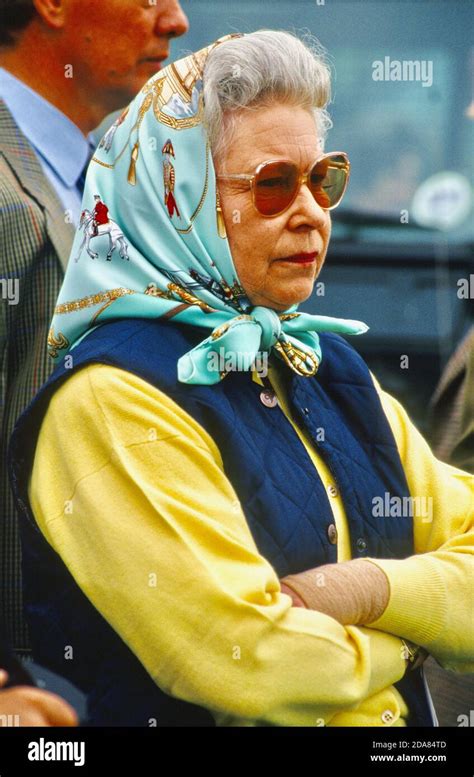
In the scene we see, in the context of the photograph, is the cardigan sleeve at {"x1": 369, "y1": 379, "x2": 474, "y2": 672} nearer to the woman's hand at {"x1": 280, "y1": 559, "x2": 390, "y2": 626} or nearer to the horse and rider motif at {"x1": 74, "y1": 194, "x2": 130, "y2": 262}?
the woman's hand at {"x1": 280, "y1": 559, "x2": 390, "y2": 626}

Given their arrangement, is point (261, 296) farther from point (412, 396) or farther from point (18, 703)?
point (412, 396)

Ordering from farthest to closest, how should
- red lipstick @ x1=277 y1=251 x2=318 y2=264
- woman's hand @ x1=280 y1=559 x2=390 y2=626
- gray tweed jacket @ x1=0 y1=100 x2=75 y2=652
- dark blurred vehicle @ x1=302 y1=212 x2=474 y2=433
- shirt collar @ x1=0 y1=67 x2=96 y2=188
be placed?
dark blurred vehicle @ x1=302 y1=212 x2=474 y2=433, shirt collar @ x1=0 y1=67 x2=96 y2=188, gray tweed jacket @ x1=0 y1=100 x2=75 y2=652, red lipstick @ x1=277 y1=251 x2=318 y2=264, woman's hand @ x1=280 y1=559 x2=390 y2=626

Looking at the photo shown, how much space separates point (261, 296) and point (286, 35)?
0.55m

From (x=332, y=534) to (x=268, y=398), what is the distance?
1.03 feet

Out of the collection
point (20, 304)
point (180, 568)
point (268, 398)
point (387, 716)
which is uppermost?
point (20, 304)

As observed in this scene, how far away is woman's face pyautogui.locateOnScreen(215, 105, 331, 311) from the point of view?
93.1 inches

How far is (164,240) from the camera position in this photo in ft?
7.82

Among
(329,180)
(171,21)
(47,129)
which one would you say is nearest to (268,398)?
(329,180)

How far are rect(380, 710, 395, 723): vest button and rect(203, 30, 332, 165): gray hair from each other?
1187mm

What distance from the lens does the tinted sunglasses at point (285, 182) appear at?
93.0 inches

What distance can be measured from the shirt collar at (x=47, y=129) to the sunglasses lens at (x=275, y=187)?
2.52 feet

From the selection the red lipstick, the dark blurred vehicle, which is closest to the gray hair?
the red lipstick

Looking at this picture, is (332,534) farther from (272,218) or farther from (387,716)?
(272,218)

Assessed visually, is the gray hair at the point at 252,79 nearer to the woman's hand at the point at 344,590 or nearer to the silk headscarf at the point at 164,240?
the silk headscarf at the point at 164,240
